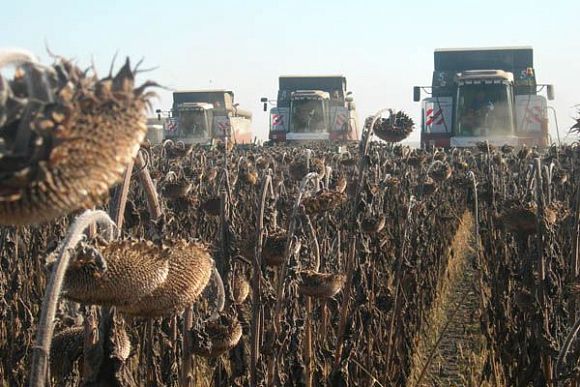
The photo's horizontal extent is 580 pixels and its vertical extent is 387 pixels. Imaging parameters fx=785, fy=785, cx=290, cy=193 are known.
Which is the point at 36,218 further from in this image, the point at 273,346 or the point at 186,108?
the point at 186,108

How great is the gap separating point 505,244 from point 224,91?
2792 centimetres

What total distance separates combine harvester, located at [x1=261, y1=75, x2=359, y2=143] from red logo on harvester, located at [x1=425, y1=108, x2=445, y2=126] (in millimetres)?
6747

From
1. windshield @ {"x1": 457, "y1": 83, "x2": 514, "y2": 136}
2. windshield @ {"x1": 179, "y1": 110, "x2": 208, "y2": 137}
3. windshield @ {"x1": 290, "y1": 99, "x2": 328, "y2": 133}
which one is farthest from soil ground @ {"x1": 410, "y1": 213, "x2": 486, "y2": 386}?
windshield @ {"x1": 179, "y1": 110, "x2": 208, "y2": 137}

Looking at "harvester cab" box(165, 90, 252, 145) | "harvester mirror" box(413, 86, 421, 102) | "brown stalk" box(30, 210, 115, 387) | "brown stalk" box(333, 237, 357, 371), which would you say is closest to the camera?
"brown stalk" box(30, 210, 115, 387)

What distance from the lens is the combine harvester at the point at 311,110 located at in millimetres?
28953

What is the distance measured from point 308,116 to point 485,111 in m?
9.18

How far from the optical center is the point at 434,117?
875 inches

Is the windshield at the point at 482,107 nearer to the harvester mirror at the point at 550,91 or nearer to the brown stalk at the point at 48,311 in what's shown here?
the harvester mirror at the point at 550,91

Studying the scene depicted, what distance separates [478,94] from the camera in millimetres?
21047

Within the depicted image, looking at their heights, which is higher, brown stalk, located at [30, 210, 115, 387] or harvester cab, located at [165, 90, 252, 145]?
harvester cab, located at [165, 90, 252, 145]

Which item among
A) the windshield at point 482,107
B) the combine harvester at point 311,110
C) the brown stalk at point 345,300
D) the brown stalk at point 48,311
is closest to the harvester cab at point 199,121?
the combine harvester at point 311,110

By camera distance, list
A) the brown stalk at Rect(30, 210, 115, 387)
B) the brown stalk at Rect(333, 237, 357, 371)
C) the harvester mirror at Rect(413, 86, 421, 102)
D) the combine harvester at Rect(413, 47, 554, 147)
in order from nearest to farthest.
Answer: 1. the brown stalk at Rect(30, 210, 115, 387)
2. the brown stalk at Rect(333, 237, 357, 371)
3. the combine harvester at Rect(413, 47, 554, 147)
4. the harvester mirror at Rect(413, 86, 421, 102)

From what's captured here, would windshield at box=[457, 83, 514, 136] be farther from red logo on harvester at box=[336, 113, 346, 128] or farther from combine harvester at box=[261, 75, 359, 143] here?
red logo on harvester at box=[336, 113, 346, 128]

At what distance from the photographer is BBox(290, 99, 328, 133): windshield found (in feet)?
94.8
